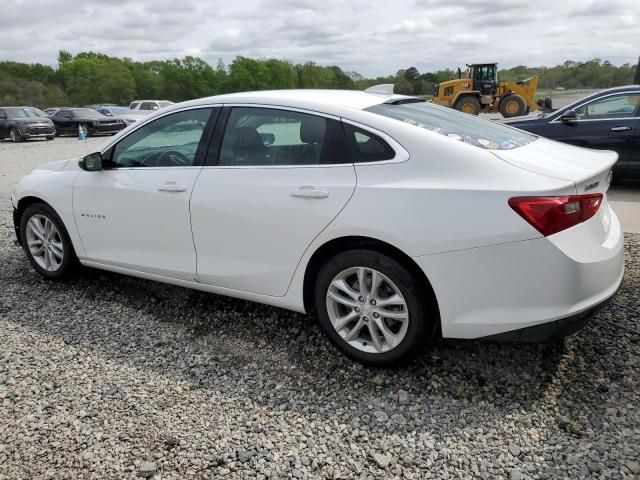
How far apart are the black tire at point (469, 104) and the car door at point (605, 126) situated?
16448mm

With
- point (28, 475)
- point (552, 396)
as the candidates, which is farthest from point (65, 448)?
point (552, 396)

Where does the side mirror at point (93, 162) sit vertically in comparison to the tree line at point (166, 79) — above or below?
below

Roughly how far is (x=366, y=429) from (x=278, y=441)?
1.42 ft

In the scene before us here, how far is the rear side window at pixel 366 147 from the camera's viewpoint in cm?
289

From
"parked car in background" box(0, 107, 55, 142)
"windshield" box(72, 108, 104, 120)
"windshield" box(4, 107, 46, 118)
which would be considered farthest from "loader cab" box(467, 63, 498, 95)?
"windshield" box(4, 107, 46, 118)

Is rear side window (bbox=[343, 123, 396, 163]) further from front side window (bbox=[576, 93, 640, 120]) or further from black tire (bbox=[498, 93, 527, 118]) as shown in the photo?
black tire (bbox=[498, 93, 527, 118])

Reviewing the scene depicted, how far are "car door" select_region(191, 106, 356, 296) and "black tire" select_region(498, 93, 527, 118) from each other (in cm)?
2294

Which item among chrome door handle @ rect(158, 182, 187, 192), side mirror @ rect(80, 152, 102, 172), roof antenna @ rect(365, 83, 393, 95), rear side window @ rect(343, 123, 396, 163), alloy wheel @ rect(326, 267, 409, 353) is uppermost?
roof antenna @ rect(365, 83, 393, 95)

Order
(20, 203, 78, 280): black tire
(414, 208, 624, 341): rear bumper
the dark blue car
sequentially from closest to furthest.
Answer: (414, 208, 624, 341): rear bumper < (20, 203, 78, 280): black tire < the dark blue car

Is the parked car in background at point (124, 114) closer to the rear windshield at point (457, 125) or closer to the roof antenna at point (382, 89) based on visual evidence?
the roof antenna at point (382, 89)

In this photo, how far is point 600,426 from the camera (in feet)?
8.27

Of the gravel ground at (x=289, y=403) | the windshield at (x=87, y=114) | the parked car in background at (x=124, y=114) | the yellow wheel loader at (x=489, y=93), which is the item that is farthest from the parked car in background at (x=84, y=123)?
the gravel ground at (x=289, y=403)

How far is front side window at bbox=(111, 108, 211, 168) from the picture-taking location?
3619 millimetres

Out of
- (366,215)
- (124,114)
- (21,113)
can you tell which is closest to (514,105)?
(124,114)
